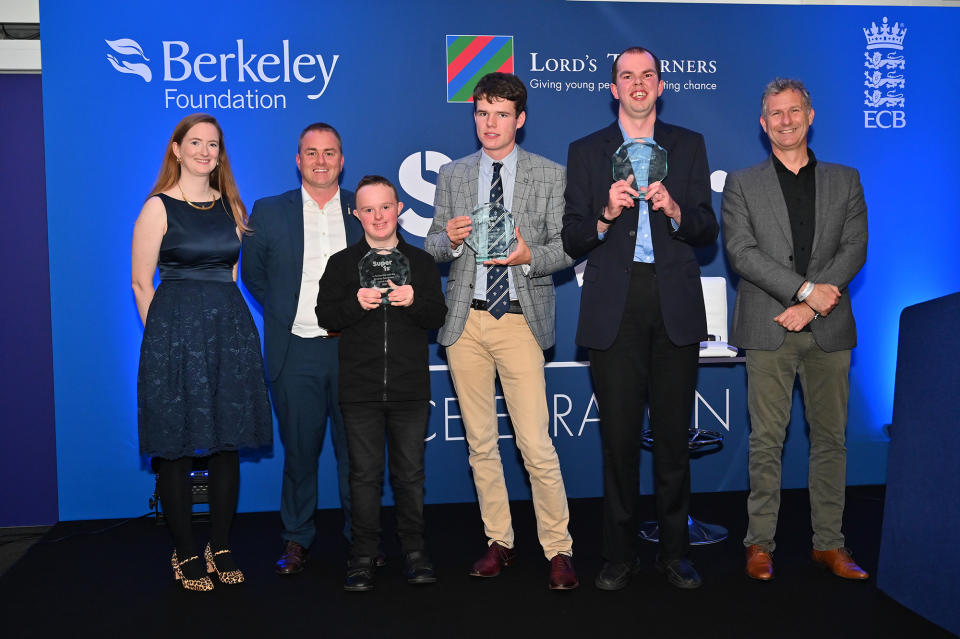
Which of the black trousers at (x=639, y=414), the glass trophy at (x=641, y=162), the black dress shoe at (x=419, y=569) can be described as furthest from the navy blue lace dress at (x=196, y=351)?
the glass trophy at (x=641, y=162)

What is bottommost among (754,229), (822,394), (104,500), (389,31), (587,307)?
(104,500)

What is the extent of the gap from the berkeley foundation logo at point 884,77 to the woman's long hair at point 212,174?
3.85 m

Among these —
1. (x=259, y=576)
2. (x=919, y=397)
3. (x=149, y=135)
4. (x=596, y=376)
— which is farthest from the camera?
(x=149, y=135)

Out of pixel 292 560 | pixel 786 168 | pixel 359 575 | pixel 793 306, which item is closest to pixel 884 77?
pixel 786 168

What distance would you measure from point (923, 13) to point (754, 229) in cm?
→ 265

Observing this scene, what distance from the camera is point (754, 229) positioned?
3.63m

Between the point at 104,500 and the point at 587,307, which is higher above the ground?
the point at 587,307

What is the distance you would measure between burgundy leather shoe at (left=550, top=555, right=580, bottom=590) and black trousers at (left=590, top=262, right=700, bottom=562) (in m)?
0.16

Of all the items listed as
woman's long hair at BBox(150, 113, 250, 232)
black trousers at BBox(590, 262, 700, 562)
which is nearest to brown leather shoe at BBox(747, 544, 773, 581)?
black trousers at BBox(590, 262, 700, 562)

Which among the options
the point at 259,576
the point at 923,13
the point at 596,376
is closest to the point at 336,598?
the point at 259,576

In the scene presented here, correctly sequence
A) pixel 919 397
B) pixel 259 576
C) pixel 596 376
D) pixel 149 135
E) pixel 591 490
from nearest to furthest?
1. pixel 919 397
2. pixel 596 376
3. pixel 259 576
4. pixel 149 135
5. pixel 591 490

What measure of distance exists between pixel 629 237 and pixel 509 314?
1.94 feet

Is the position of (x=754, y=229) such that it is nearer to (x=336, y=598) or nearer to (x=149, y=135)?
(x=336, y=598)

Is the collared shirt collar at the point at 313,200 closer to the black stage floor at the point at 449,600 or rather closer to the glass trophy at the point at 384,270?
the glass trophy at the point at 384,270
